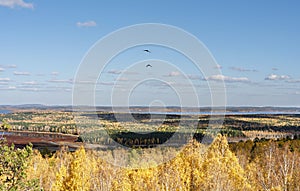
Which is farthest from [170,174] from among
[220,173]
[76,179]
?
[76,179]

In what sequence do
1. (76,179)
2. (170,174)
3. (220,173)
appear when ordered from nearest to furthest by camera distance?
1. (220,173)
2. (76,179)
3. (170,174)

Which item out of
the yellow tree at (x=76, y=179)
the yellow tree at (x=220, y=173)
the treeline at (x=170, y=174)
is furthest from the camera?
the yellow tree at (x=76, y=179)

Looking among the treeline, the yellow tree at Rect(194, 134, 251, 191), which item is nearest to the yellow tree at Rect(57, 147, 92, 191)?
the treeline

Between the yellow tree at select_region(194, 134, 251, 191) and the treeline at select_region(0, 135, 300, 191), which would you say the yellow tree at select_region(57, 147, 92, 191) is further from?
the yellow tree at select_region(194, 134, 251, 191)

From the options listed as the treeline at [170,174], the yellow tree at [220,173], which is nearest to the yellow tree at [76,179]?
the treeline at [170,174]

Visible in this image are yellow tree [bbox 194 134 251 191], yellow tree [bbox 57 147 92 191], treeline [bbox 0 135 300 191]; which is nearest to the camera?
treeline [bbox 0 135 300 191]

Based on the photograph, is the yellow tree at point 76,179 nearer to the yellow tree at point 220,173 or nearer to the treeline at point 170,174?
the treeline at point 170,174

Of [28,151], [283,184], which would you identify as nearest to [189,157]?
[283,184]

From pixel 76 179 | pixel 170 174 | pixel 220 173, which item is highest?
pixel 220 173

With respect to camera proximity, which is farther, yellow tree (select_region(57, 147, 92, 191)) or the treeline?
yellow tree (select_region(57, 147, 92, 191))

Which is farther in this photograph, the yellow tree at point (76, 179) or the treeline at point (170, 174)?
the yellow tree at point (76, 179)

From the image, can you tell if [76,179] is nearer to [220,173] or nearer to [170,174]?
[170,174]
